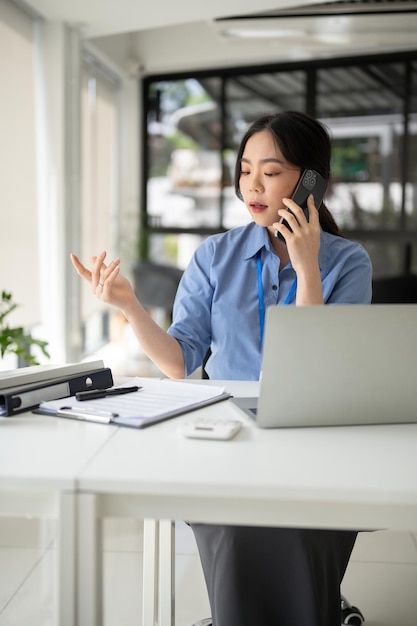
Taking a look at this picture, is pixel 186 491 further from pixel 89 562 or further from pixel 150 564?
pixel 150 564

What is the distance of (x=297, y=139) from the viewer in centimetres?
199

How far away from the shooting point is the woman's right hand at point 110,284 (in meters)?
1.66

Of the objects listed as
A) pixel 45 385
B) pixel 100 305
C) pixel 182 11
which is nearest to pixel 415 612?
pixel 45 385

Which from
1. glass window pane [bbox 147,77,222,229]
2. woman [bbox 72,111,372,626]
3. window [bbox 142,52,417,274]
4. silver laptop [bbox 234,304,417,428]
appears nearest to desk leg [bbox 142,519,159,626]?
woman [bbox 72,111,372,626]

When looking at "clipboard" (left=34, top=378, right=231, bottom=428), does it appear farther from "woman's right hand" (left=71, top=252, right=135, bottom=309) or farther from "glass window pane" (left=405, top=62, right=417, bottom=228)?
"glass window pane" (left=405, top=62, right=417, bottom=228)

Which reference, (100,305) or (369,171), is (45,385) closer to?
(100,305)

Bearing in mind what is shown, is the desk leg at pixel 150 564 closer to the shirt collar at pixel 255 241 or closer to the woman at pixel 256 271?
the woman at pixel 256 271

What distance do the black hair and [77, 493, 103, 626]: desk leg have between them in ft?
4.20

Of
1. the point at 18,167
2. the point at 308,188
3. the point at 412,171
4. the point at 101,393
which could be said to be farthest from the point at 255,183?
the point at 412,171

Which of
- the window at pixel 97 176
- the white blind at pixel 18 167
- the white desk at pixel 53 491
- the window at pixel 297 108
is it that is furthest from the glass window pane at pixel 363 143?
the white desk at pixel 53 491

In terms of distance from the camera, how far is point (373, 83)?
659 cm

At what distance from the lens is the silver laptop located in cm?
120

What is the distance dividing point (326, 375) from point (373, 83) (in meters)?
5.99

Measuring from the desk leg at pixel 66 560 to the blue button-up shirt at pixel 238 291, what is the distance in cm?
102
